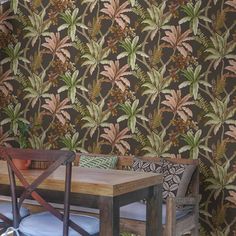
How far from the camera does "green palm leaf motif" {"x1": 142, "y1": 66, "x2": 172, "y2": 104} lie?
4.03 meters

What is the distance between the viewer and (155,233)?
266 cm

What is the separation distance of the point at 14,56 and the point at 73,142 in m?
1.05

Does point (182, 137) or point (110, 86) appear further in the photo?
point (110, 86)

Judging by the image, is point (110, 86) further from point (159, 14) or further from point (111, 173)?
point (111, 173)

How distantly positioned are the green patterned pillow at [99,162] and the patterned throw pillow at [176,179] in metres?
0.49

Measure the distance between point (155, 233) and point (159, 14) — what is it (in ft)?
6.84

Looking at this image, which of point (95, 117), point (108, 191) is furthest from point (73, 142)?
point (108, 191)

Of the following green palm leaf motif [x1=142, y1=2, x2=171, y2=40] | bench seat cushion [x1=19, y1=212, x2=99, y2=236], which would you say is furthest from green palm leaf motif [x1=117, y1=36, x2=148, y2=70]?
bench seat cushion [x1=19, y1=212, x2=99, y2=236]

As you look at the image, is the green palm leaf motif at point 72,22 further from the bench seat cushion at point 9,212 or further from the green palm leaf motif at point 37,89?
the bench seat cushion at point 9,212

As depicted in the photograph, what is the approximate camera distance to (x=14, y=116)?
4613 mm

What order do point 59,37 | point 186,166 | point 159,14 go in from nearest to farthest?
point 186,166 → point 159,14 → point 59,37

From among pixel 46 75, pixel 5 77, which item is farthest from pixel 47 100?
pixel 5 77

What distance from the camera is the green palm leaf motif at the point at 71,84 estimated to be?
14.3 ft

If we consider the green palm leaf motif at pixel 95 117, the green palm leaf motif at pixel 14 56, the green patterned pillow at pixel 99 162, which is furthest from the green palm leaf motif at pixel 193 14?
the green palm leaf motif at pixel 14 56
